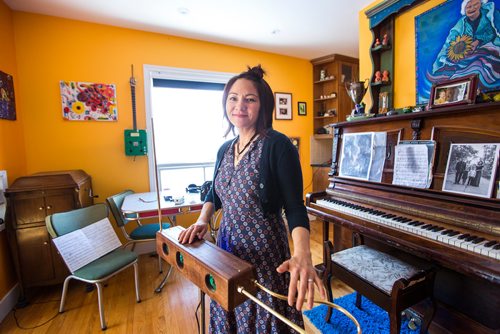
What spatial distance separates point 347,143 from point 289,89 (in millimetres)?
2054

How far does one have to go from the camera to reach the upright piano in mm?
1101

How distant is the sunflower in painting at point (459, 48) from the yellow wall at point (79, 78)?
95.6 inches

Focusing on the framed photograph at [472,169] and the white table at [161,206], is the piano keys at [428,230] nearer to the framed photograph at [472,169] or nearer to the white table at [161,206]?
the framed photograph at [472,169]

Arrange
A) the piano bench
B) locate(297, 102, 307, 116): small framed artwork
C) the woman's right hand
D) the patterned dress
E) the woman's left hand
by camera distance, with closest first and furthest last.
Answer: the woman's left hand
the woman's right hand
the patterned dress
the piano bench
locate(297, 102, 307, 116): small framed artwork

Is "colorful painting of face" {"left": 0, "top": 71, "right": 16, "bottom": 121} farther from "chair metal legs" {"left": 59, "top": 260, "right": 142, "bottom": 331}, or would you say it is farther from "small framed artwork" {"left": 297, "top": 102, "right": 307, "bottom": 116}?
"small framed artwork" {"left": 297, "top": 102, "right": 307, "bottom": 116}

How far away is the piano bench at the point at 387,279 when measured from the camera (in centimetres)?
117

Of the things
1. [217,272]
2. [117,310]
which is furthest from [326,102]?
[217,272]

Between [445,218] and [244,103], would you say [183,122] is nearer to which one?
[244,103]

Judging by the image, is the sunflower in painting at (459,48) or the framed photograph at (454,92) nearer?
the framed photograph at (454,92)

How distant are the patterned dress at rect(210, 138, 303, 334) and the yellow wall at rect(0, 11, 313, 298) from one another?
214 cm

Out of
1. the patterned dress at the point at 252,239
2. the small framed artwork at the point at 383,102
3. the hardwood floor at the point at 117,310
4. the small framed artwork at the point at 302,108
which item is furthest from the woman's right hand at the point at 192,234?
the small framed artwork at the point at 302,108

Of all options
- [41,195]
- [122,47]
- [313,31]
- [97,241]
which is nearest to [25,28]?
[122,47]

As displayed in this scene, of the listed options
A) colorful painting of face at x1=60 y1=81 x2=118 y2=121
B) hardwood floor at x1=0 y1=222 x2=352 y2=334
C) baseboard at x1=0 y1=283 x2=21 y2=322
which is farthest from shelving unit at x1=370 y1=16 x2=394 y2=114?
baseboard at x1=0 y1=283 x2=21 y2=322

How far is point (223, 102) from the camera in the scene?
0.96 m
